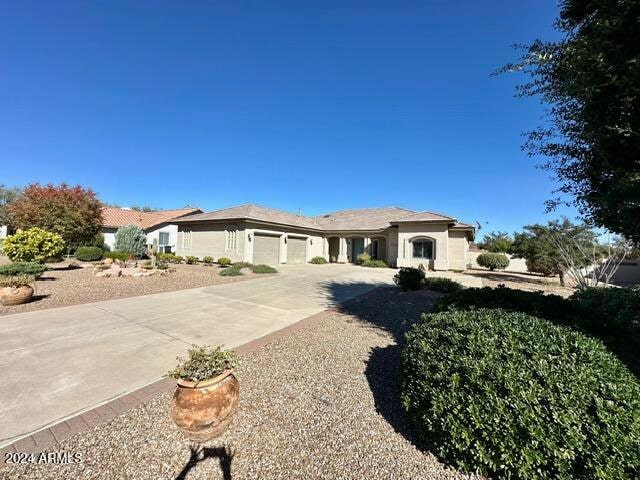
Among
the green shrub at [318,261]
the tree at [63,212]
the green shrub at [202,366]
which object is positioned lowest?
the green shrub at [202,366]

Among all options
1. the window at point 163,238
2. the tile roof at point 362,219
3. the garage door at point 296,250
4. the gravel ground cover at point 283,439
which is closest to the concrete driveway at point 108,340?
the gravel ground cover at point 283,439

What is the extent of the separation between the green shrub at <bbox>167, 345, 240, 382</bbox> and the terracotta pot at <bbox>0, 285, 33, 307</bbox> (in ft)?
27.1

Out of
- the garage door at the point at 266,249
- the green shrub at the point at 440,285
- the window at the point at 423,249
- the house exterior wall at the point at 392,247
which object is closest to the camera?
the green shrub at the point at 440,285

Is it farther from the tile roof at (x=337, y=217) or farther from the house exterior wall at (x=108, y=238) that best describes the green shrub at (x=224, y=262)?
the house exterior wall at (x=108, y=238)

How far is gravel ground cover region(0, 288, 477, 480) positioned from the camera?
95.3 inches

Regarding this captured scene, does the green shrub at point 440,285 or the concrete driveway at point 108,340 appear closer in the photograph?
the concrete driveway at point 108,340

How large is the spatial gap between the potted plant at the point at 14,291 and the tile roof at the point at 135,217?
67.9ft

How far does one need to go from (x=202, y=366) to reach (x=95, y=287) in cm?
1046

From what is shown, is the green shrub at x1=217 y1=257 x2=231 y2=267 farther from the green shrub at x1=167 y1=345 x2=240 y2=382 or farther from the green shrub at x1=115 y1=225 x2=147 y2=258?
the green shrub at x1=167 y1=345 x2=240 y2=382

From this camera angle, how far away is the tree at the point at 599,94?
120 inches

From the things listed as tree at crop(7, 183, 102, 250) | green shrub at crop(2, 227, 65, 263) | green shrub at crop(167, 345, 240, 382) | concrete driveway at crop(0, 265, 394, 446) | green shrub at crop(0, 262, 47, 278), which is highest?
tree at crop(7, 183, 102, 250)

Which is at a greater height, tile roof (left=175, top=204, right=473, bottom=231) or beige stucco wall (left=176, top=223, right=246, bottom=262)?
tile roof (left=175, top=204, right=473, bottom=231)

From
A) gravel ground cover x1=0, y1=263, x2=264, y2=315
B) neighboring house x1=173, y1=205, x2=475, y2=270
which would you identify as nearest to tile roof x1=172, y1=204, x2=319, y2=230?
neighboring house x1=173, y1=205, x2=475, y2=270

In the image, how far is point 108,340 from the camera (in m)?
5.27
